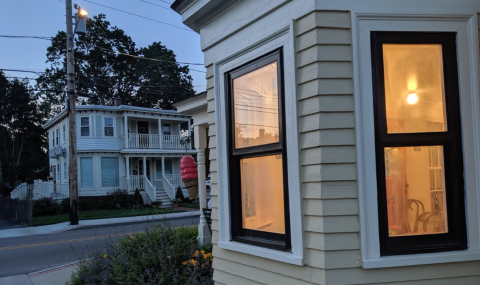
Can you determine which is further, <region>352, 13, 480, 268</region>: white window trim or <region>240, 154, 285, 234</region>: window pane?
<region>240, 154, 285, 234</region>: window pane

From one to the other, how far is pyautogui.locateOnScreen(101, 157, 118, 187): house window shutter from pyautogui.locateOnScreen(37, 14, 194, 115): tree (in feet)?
53.6

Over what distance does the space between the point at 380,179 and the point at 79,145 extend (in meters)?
26.5

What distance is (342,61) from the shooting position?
10.7 feet

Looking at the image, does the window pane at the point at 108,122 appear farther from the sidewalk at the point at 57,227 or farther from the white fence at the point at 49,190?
the sidewalk at the point at 57,227

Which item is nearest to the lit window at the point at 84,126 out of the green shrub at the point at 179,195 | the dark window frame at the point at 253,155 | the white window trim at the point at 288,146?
the green shrub at the point at 179,195

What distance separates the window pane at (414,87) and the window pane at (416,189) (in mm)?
196

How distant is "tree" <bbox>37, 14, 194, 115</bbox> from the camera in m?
43.8

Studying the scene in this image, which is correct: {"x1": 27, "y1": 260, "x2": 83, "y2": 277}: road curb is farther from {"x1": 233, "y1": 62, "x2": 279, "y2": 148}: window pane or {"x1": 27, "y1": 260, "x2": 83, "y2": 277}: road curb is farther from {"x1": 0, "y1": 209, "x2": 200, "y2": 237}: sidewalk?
{"x1": 233, "y1": 62, "x2": 279, "y2": 148}: window pane

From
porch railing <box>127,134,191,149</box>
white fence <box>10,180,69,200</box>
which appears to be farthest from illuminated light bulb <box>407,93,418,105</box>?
white fence <box>10,180,69,200</box>

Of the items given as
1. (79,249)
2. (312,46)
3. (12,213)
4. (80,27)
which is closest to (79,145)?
(12,213)

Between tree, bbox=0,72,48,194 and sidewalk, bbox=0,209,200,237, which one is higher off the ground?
tree, bbox=0,72,48,194

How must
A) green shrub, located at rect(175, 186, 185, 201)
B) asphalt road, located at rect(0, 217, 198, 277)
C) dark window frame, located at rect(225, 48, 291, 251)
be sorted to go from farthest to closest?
green shrub, located at rect(175, 186, 185, 201)
asphalt road, located at rect(0, 217, 198, 277)
dark window frame, located at rect(225, 48, 291, 251)

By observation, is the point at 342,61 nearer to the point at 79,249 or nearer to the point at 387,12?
the point at 387,12

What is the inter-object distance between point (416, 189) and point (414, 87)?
32.3 inches
